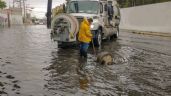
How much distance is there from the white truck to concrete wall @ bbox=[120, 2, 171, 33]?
524 inches

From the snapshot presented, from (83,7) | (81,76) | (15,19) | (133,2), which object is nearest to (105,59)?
(81,76)

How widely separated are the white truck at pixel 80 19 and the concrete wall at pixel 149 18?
13315mm

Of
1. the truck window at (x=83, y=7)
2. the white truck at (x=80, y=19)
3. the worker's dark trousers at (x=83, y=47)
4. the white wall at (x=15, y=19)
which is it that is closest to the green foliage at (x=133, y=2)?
the white truck at (x=80, y=19)

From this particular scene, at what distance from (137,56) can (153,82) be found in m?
6.23

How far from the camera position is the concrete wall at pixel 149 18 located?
117ft

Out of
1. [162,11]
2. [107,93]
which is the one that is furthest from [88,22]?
[162,11]

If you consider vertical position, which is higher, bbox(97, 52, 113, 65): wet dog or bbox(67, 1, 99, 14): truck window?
bbox(67, 1, 99, 14): truck window

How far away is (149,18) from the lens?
40781mm

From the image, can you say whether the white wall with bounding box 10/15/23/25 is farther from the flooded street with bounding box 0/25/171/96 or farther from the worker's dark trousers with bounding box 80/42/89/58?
the flooded street with bounding box 0/25/171/96

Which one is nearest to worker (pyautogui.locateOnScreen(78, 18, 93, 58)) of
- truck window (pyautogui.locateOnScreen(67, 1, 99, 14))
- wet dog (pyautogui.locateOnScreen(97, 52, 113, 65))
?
wet dog (pyautogui.locateOnScreen(97, 52, 113, 65))

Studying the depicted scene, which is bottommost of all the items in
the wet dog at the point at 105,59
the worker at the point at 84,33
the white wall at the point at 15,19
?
the white wall at the point at 15,19

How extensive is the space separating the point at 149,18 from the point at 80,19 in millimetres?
22300

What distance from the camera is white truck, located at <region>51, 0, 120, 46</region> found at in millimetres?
18172

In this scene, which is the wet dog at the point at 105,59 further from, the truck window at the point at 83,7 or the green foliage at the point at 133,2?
the green foliage at the point at 133,2
